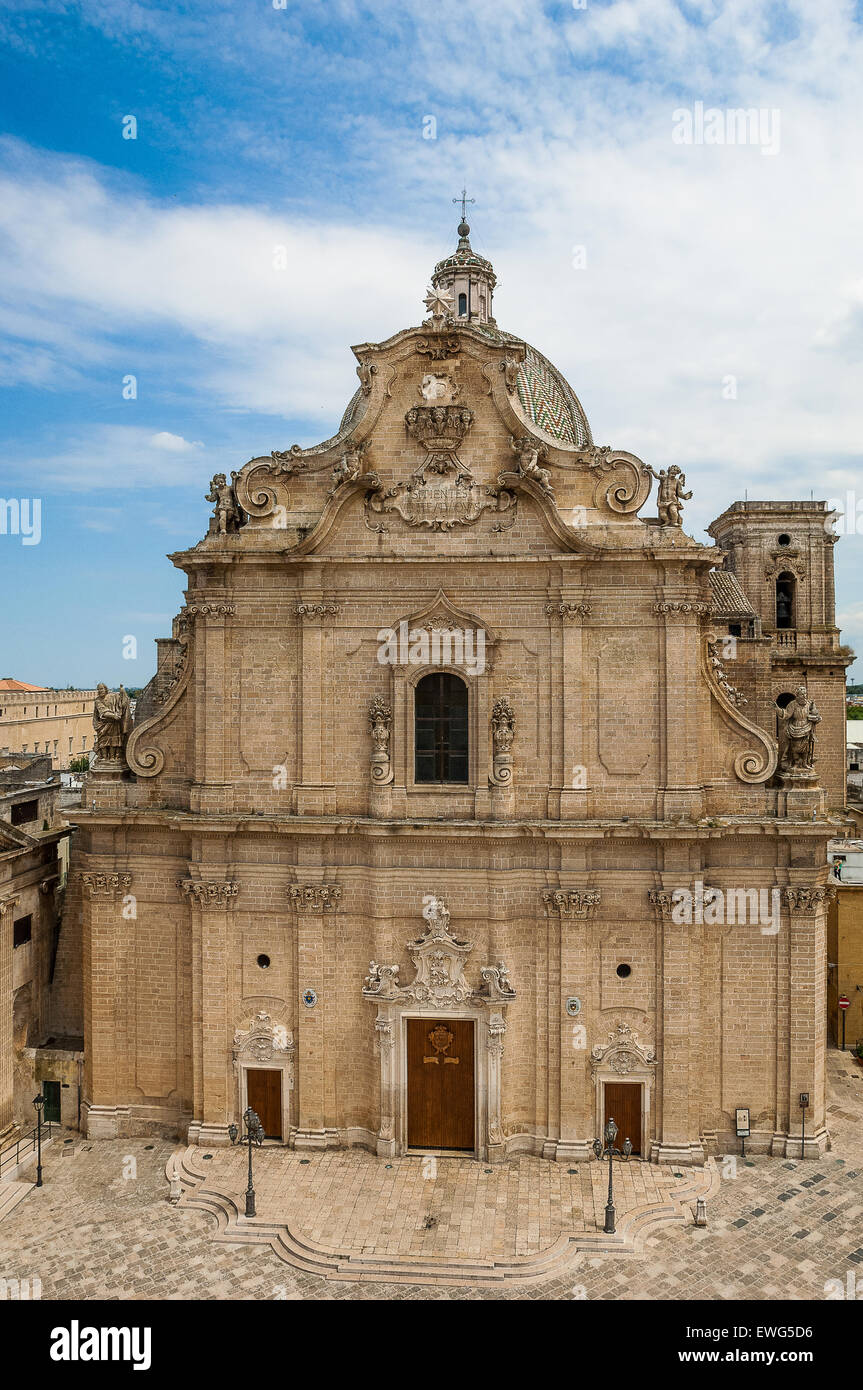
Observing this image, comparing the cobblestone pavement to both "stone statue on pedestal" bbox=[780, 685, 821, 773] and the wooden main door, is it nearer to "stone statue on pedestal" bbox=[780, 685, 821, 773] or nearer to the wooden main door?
the wooden main door

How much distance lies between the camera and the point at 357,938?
23875 mm

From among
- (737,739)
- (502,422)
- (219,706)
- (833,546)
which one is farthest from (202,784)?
(833,546)

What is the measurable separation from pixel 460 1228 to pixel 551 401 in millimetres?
24722

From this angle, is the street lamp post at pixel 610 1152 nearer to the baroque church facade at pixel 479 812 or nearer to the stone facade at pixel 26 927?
the baroque church facade at pixel 479 812

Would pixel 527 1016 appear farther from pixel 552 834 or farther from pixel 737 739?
pixel 737 739

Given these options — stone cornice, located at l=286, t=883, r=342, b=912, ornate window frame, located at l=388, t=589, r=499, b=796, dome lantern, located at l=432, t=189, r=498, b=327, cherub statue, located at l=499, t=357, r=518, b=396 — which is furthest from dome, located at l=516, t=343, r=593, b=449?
stone cornice, located at l=286, t=883, r=342, b=912

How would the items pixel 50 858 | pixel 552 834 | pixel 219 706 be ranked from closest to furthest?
1. pixel 552 834
2. pixel 219 706
3. pixel 50 858

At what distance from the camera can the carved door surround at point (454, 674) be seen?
76.7ft

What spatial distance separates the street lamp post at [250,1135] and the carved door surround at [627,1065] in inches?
331

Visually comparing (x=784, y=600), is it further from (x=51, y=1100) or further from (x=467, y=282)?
(x=51, y=1100)

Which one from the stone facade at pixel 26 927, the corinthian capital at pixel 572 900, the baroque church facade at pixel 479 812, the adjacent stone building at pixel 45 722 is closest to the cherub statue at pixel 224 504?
the baroque church facade at pixel 479 812

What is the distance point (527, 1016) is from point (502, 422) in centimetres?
1506

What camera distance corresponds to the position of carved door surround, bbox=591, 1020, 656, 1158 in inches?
912
